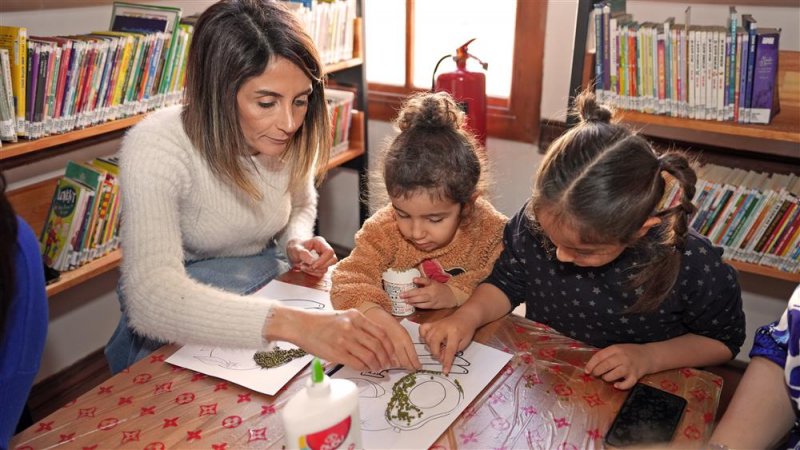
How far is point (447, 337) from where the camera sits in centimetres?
104

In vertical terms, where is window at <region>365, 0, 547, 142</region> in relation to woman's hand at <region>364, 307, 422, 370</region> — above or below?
above

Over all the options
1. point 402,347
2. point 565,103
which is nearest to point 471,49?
point 565,103

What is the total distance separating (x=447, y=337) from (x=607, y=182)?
36 centimetres

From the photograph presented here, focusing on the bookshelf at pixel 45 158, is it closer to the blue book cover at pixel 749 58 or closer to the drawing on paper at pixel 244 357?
the drawing on paper at pixel 244 357

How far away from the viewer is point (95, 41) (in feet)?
5.65

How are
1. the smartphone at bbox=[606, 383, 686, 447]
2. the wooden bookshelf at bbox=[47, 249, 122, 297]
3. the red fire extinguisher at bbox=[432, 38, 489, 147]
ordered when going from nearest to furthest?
the smartphone at bbox=[606, 383, 686, 447], the wooden bookshelf at bbox=[47, 249, 122, 297], the red fire extinguisher at bbox=[432, 38, 489, 147]

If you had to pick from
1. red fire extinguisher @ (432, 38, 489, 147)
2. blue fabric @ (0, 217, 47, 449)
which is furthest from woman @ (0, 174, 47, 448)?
red fire extinguisher @ (432, 38, 489, 147)

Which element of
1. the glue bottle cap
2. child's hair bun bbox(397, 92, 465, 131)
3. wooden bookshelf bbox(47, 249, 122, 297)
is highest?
child's hair bun bbox(397, 92, 465, 131)

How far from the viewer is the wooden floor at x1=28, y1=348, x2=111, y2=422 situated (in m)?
2.04

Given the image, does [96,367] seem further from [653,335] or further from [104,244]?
[653,335]

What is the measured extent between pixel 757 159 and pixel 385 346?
5.47ft

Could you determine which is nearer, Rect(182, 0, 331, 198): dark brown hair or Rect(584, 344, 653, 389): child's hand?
Rect(584, 344, 653, 389): child's hand

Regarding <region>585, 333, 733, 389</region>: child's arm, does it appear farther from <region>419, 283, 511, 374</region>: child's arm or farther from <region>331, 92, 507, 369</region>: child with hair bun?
<region>331, 92, 507, 369</region>: child with hair bun

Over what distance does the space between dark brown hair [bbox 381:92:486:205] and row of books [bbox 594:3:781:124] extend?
0.93 meters
